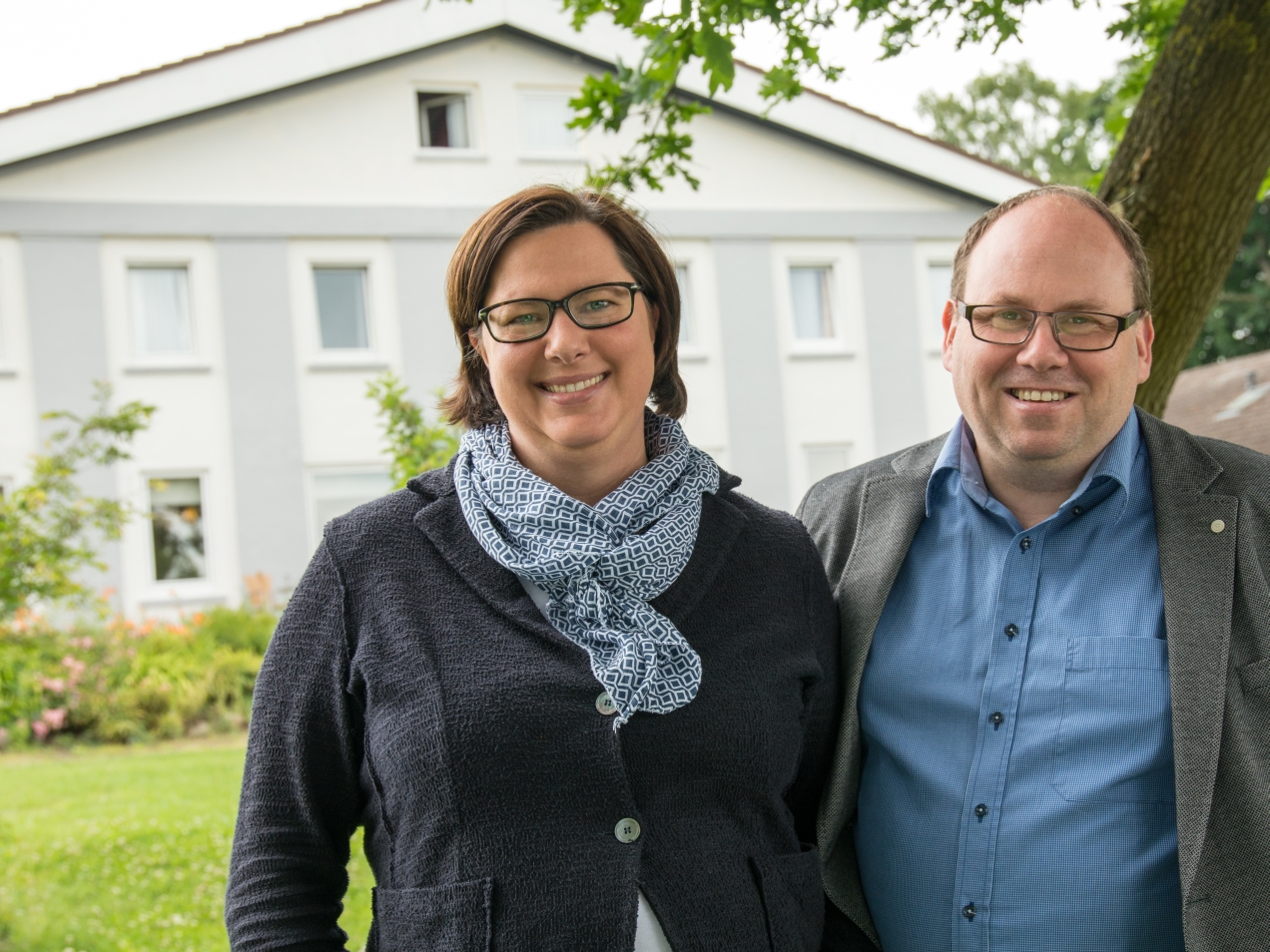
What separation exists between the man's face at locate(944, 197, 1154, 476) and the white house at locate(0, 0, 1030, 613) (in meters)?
12.1

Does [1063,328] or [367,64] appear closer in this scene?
[1063,328]

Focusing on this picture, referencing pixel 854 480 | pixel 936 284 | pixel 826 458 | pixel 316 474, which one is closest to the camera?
pixel 854 480

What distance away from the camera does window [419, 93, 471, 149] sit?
17734 mm

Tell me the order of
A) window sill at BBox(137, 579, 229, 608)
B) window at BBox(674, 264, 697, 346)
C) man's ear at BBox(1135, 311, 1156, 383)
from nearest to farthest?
man's ear at BBox(1135, 311, 1156, 383), window sill at BBox(137, 579, 229, 608), window at BBox(674, 264, 697, 346)

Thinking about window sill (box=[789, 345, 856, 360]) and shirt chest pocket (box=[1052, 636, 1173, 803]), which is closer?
A: shirt chest pocket (box=[1052, 636, 1173, 803])

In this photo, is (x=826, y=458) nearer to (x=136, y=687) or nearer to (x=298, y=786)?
(x=136, y=687)

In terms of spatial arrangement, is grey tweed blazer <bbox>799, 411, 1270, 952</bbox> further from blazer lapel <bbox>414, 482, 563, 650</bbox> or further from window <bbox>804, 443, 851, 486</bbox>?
window <bbox>804, 443, 851, 486</bbox>

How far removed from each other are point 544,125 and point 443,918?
17.0m

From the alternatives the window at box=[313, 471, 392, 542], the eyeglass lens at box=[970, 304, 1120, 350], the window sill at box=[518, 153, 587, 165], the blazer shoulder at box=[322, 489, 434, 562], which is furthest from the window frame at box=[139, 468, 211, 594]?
the eyeglass lens at box=[970, 304, 1120, 350]

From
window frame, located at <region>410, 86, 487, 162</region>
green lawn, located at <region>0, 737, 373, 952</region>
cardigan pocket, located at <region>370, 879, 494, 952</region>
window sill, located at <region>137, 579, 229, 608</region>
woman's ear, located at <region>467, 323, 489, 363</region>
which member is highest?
window frame, located at <region>410, 86, 487, 162</region>

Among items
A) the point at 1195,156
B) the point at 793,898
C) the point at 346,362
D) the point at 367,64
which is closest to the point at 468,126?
the point at 367,64

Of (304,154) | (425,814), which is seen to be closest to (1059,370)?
(425,814)

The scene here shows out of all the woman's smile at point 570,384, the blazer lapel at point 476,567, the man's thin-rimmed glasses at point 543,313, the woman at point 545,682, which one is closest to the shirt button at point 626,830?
the woman at point 545,682

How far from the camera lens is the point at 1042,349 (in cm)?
256
